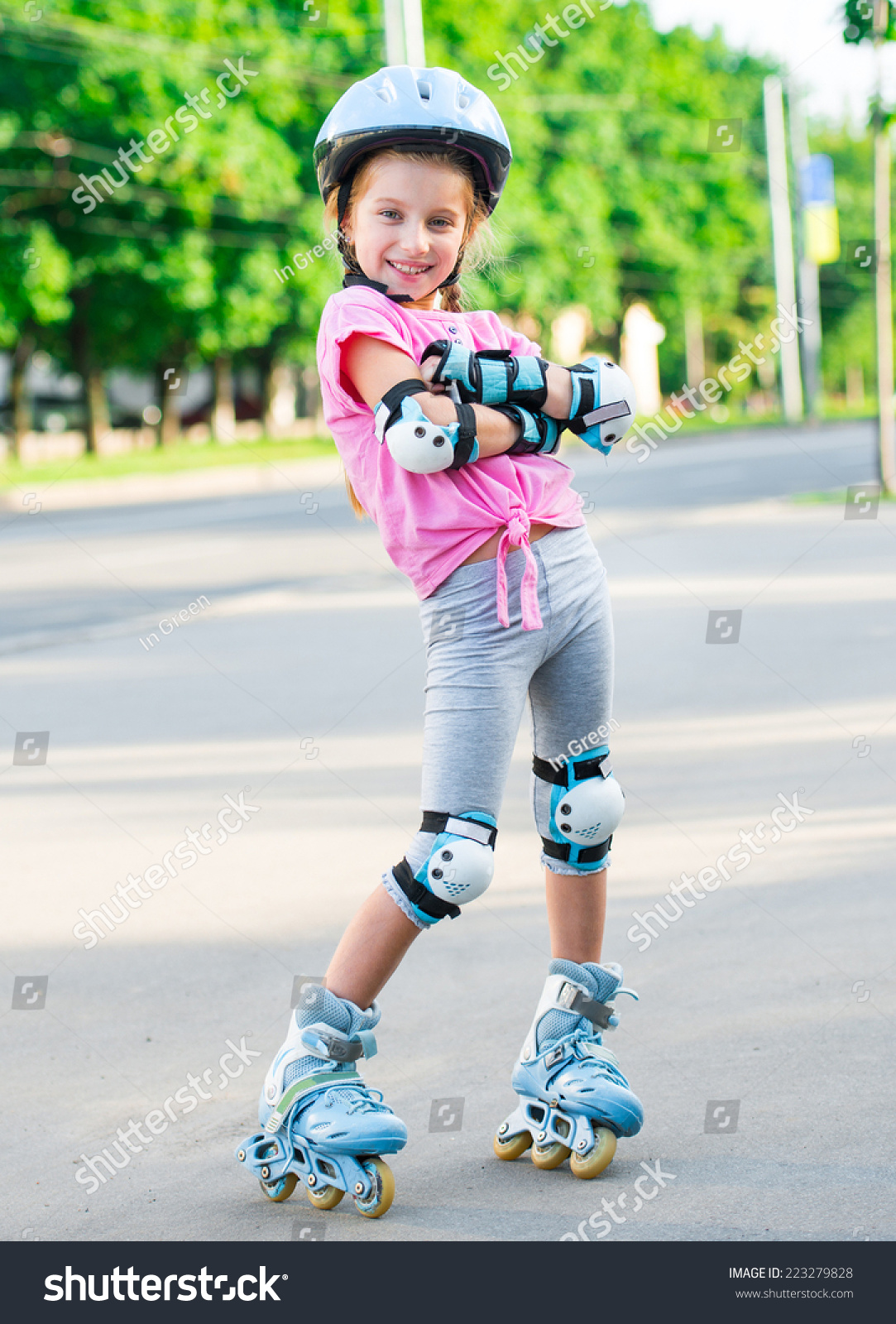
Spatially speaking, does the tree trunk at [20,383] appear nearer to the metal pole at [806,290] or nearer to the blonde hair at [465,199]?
the metal pole at [806,290]

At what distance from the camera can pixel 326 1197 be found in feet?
7.36

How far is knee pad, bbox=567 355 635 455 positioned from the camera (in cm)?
225

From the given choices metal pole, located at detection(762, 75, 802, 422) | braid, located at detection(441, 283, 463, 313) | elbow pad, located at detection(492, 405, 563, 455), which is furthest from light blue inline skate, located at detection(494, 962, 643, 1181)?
metal pole, located at detection(762, 75, 802, 422)

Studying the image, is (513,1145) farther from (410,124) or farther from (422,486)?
(410,124)

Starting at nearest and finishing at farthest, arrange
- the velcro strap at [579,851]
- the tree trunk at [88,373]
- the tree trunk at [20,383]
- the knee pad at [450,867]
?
1. the knee pad at [450,867]
2. the velcro strap at [579,851]
3. the tree trunk at [20,383]
4. the tree trunk at [88,373]

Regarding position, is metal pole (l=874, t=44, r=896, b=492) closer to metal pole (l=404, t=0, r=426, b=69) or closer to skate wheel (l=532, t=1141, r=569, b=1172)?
metal pole (l=404, t=0, r=426, b=69)

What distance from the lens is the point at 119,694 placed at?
6312 mm

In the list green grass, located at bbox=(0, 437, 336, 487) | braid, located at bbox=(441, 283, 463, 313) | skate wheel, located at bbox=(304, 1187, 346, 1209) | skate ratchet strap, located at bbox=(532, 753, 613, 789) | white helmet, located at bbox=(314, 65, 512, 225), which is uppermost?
white helmet, located at bbox=(314, 65, 512, 225)

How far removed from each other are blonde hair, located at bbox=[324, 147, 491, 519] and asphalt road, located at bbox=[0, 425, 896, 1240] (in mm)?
1082

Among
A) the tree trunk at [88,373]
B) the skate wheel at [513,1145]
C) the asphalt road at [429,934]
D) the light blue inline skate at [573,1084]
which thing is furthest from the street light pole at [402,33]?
the skate wheel at [513,1145]

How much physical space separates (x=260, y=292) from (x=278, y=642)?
25.3 meters

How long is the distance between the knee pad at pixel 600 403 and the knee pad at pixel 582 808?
1.67 feet

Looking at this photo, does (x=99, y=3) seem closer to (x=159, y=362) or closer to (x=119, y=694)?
(x=159, y=362)

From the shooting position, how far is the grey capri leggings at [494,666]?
7.30ft
